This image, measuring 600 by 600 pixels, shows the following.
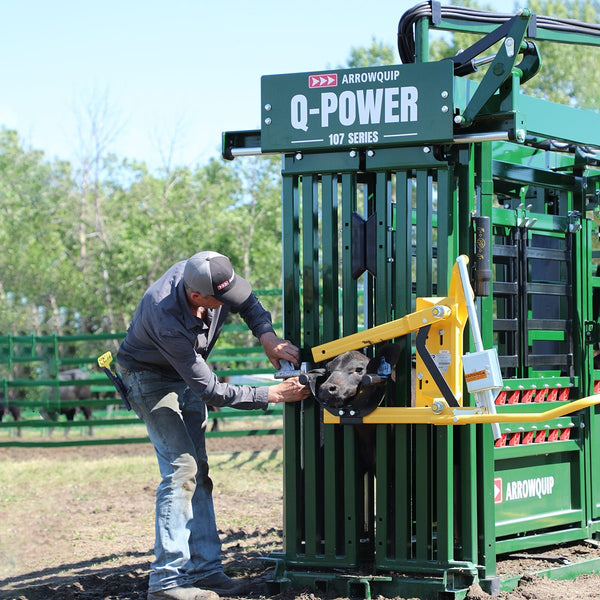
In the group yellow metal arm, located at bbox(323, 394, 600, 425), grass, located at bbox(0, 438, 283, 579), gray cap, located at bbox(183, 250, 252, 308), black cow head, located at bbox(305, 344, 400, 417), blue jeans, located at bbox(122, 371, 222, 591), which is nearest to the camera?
yellow metal arm, located at bbox(323, 394, 600, 425)

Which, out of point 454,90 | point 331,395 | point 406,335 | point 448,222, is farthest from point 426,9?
point 331,395

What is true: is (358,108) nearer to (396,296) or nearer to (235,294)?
(396,296)

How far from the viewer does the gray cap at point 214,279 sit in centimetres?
479

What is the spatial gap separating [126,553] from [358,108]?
164 inches

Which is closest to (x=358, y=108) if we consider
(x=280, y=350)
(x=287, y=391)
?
(x=280, y=350)

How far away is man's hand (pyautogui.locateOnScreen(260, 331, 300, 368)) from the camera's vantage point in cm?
497

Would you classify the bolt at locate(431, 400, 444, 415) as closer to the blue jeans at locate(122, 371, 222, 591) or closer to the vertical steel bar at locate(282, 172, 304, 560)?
the vertical steel bar at locate(282, 172, 304, 560)

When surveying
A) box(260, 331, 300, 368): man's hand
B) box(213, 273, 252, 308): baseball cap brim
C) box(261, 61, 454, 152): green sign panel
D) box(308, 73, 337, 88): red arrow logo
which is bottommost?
box(260, 331, 300, 368): man's hand

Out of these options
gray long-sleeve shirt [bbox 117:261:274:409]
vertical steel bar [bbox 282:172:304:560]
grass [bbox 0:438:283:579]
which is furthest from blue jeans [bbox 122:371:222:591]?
grass [bbox 0:438:283:579]

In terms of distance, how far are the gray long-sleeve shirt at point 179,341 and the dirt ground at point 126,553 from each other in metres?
1.15

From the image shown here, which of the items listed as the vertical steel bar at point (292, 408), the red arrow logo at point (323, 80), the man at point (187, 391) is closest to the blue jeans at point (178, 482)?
the man at point (187, 391)

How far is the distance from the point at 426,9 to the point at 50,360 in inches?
434

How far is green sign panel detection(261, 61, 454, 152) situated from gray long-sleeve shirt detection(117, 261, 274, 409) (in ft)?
3.35

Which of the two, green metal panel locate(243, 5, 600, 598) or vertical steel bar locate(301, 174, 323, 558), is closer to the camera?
green metal panel locate(243, 5, 600, 598)
